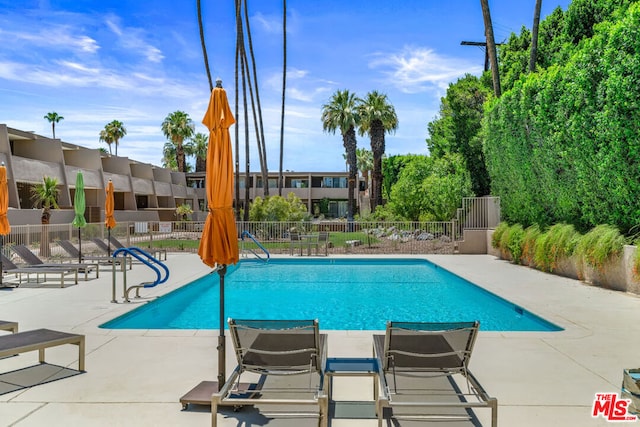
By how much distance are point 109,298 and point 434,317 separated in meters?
6.50

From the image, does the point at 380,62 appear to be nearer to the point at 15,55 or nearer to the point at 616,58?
the point at 616,58

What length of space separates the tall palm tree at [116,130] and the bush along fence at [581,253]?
49600 mm

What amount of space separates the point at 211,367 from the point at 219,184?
2.23 meters

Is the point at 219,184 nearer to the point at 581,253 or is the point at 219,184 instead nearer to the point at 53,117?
the point at 581,253

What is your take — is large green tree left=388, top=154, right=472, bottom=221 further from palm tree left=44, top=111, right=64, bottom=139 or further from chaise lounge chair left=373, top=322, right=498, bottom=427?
palm tree left=44, top=111, right=64, bottom=139

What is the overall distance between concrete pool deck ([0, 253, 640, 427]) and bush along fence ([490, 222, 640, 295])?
1.60 meters

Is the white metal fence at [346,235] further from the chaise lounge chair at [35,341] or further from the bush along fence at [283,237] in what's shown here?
the chaise lounge chair at [35,341]

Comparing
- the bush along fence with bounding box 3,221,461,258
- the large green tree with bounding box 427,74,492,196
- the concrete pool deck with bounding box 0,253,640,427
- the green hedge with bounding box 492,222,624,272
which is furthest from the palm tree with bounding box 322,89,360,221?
the concrete pool deck with bounding box 0,253,640,427

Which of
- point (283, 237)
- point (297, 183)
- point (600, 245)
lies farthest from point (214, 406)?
point (297, 183)

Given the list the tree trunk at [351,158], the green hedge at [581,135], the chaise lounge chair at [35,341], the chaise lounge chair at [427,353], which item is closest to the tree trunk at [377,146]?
the tree trunk at [351,158]

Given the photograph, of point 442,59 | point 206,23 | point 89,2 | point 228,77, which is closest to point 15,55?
point 89,2

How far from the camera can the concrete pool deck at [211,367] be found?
4.10 meters

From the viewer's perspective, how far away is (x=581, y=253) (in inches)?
477

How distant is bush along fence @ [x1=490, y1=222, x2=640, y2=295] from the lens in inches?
427
